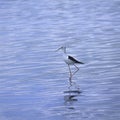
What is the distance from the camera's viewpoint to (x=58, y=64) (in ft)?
66.9

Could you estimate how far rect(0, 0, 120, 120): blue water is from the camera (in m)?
15.1

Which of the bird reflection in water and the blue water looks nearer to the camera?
the blue water

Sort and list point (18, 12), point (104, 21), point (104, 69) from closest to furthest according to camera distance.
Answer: point (104, 69), point (104, 21), point (18, 12)

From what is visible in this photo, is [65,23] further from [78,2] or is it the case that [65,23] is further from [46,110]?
[46,110]

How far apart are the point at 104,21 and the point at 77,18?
2.40 m

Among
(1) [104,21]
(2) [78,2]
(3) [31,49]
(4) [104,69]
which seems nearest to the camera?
(4) [104,69]

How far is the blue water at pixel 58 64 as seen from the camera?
15.1m

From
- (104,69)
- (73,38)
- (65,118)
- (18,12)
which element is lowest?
(65,118)

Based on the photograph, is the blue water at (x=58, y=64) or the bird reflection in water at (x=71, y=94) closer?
the blue water at (x=58, y=64)

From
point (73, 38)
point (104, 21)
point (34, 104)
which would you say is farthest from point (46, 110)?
point (104, 21)

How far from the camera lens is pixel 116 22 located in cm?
2908

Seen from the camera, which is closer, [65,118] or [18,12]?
[65,118]

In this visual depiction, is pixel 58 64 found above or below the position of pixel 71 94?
above

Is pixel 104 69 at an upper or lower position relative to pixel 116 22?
lower
